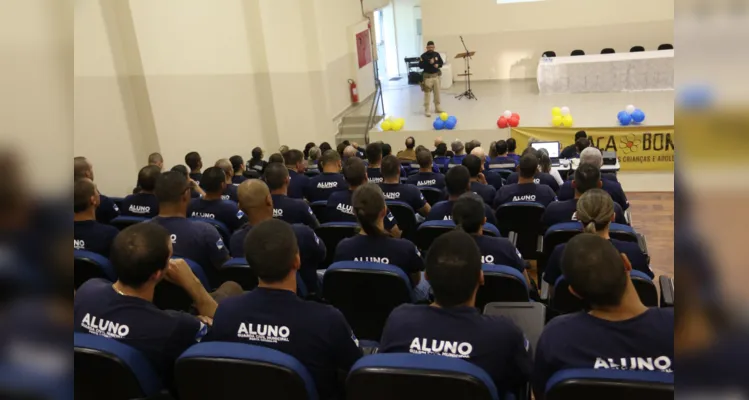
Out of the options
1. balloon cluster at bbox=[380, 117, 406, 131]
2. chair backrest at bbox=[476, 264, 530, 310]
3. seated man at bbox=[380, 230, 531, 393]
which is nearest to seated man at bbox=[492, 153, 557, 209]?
chair backrest at bbox=[476, 264, 530, 310]

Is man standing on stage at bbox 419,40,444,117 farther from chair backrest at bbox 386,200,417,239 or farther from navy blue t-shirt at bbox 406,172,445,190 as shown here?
chair backrest at bbox 386,200,417,239

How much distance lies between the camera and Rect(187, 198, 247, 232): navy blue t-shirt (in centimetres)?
392

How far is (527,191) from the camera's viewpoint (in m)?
4.35

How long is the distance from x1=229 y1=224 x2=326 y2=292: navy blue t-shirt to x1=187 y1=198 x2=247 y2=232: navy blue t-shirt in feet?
2.22

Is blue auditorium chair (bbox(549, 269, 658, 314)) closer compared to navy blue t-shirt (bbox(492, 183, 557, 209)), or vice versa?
blue auditorium chair (bbox(549, 269, 658, 314))

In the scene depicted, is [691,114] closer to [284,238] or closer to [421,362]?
[421,362]

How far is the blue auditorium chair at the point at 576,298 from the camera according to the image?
8.13ft

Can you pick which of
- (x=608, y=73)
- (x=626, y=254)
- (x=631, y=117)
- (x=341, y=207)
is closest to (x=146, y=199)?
(x=341, y=207)

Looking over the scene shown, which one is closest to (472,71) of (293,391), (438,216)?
(438,216)

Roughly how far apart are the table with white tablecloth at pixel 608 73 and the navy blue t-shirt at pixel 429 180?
Result: 8.07m

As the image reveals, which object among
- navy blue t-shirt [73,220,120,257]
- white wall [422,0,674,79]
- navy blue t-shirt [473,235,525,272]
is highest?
white wall [422,0,674,79]

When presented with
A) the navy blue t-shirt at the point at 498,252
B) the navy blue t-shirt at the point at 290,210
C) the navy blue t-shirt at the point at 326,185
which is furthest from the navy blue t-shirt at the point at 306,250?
the navy blue t-shirt at the point at 326,185

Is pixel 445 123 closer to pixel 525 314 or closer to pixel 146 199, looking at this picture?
pixel 146 199

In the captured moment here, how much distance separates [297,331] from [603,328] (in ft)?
3.19
